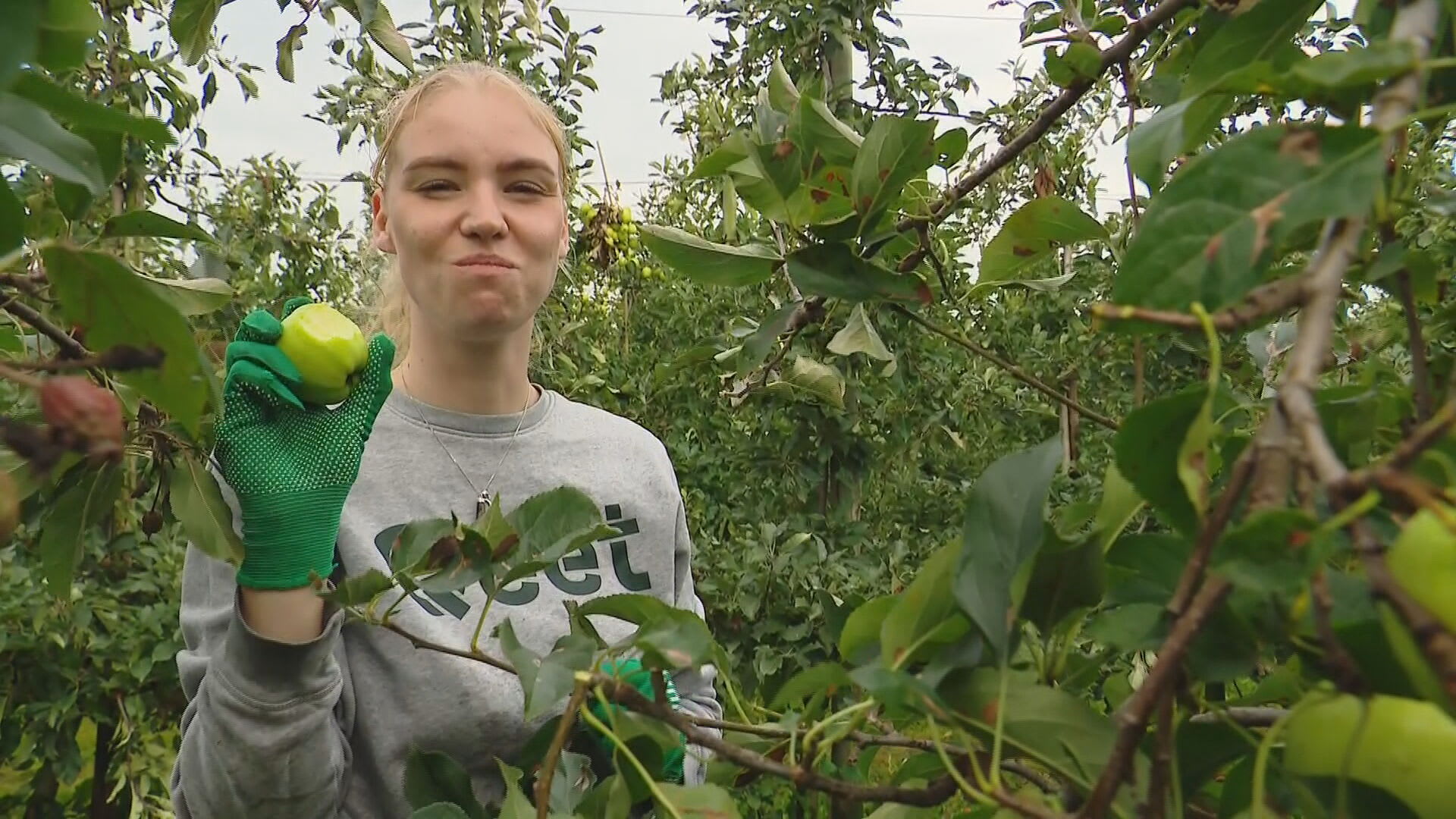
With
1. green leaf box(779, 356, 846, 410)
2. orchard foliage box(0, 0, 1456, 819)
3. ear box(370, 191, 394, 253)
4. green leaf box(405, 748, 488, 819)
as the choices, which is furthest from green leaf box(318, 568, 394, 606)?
ear box(370, 191, 394, 253)

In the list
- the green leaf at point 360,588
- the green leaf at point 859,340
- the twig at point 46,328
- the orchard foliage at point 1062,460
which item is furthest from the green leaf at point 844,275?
the twig at point 46,328

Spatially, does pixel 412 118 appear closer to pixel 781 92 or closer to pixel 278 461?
pixel 278 461

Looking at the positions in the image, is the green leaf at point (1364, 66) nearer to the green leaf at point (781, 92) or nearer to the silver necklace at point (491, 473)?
the green leaf at point (781, 92)

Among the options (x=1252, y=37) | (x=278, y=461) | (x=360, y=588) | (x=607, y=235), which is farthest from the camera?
(x=607, y=235)

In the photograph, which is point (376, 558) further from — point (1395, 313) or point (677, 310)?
point (677, 310)

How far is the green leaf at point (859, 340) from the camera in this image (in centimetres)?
90

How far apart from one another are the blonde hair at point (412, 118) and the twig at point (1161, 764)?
48.2 inches

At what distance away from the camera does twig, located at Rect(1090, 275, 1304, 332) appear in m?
0.33

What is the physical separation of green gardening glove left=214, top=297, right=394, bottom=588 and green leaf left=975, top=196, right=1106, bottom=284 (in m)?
0.61

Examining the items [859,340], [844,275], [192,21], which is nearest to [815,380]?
[859,340]

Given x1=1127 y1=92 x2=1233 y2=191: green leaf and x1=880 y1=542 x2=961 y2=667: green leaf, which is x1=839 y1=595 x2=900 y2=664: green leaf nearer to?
x1=880 y1=542 x2=961 y2=667: green leaf

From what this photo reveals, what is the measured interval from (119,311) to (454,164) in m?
0.90

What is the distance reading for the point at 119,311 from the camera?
47 centimetres

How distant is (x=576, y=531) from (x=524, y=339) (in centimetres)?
89
